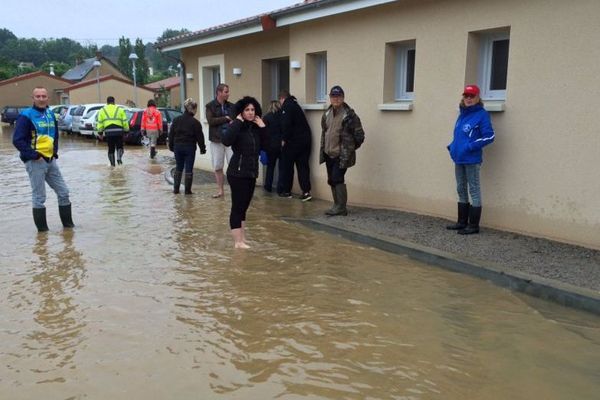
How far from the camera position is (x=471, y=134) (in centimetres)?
641

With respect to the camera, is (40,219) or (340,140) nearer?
(40,219)

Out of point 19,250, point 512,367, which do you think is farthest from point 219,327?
point 19,250

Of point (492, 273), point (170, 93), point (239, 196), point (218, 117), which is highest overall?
point (170, 93)

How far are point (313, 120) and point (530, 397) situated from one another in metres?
7.04

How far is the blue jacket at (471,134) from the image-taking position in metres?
6.35

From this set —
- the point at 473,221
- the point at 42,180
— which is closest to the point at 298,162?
the point at 473,221

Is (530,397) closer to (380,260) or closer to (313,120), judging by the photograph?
(380,260)

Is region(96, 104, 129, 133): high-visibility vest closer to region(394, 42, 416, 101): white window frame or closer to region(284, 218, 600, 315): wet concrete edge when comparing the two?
region(394, 42, 416, 101): white window frame

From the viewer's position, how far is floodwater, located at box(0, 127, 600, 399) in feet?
11.6

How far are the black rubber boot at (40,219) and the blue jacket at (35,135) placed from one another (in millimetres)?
693

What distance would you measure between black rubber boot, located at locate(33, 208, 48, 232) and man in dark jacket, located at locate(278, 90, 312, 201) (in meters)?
4.01

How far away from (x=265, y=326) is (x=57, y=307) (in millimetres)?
1788

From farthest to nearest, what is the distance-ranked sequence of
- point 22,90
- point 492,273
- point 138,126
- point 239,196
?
point 22,90 < point 138,126 < point 239,196 < point 492,273

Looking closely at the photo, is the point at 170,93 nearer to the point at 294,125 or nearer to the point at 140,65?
the point at 140,65
